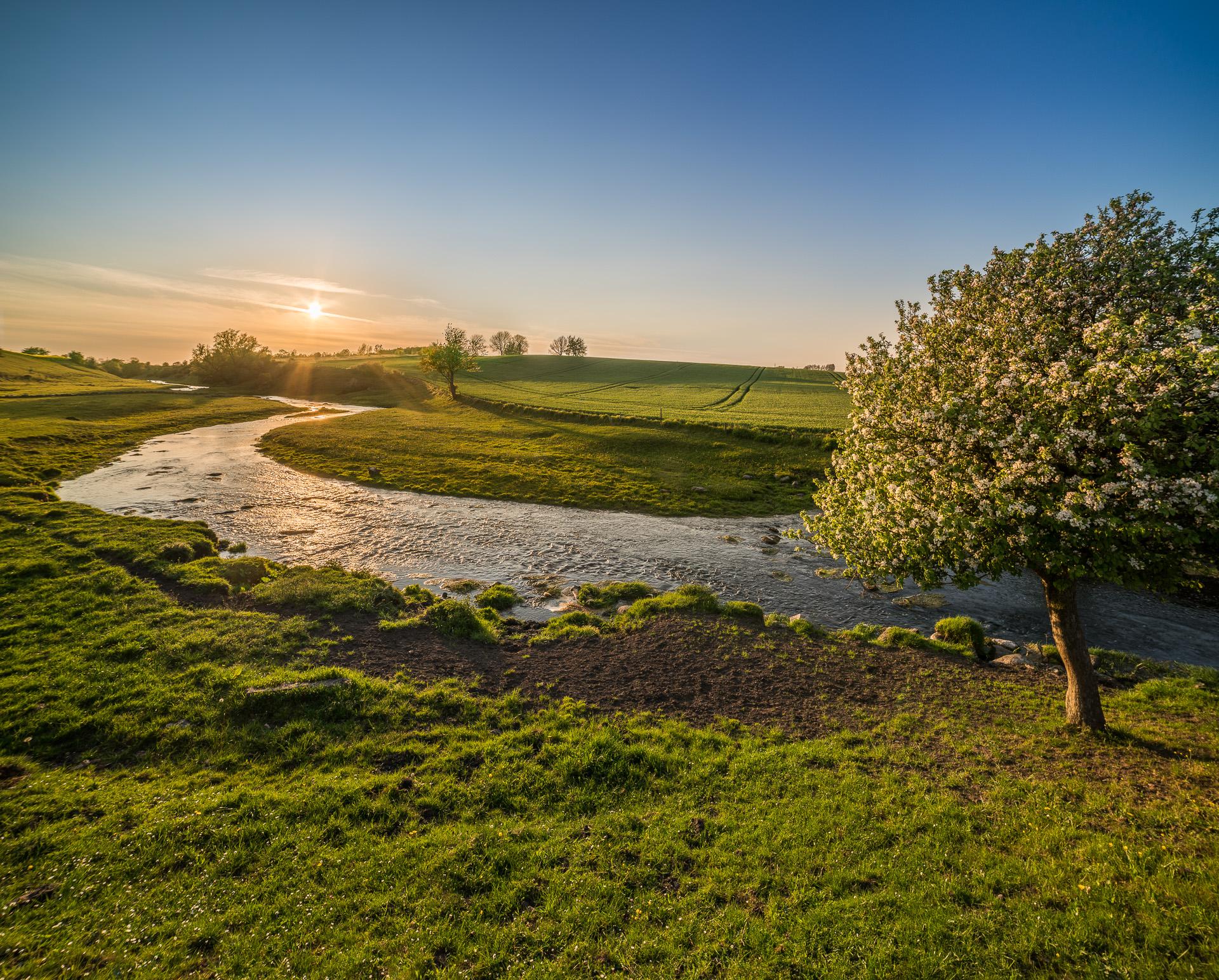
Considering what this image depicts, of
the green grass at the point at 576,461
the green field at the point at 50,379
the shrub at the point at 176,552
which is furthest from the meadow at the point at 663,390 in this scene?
the green field at the point at 50,379

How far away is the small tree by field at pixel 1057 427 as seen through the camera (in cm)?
959

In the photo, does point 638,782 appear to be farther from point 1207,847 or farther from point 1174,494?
point 1174,494

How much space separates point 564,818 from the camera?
10570 mm

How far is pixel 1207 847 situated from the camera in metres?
8.88

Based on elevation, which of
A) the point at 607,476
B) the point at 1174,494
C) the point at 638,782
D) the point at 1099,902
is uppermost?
the point at 1174,494

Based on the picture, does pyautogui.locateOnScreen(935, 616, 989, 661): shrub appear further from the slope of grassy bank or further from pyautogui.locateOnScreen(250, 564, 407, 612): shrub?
pyautogui.locateOnScreen(250, 564, 407, 612): shrub

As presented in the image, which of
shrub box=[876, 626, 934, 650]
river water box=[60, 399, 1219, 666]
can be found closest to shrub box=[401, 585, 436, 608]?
river water box=[60, 399, 1219, 666]

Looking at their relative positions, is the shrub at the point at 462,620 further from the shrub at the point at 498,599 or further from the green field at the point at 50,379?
the green field at the point at 50,379

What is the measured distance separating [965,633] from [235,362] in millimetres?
151808

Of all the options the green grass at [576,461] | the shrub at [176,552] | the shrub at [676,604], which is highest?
the green grass at [576,461]

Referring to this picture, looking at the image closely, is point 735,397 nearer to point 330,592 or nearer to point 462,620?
point 462,620

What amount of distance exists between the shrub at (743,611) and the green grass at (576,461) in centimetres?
1689

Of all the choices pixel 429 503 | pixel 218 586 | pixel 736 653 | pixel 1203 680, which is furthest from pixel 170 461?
pixel 1203 680

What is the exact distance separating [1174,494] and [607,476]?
3820 centimetres
